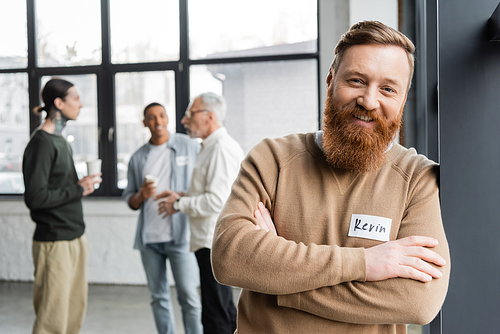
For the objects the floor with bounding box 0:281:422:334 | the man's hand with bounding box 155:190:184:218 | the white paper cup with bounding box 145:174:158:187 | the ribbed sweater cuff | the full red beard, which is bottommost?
the floor with bounding box 0:281:422:334

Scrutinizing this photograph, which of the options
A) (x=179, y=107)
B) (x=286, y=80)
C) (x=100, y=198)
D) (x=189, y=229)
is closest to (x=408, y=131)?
(x=286, y=80)

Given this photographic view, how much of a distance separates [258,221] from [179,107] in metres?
3.93

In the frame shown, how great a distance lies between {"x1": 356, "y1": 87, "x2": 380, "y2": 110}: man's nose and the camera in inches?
44.7

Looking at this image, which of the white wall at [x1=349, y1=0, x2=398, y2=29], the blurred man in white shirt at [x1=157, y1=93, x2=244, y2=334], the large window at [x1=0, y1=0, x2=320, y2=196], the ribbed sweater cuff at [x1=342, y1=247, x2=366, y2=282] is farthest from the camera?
the large window at [x1=0, y1=0, x2=320, y2=196]

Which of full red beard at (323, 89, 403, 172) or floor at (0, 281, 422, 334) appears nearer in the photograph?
full red beard at (323, 89, 403, 172)

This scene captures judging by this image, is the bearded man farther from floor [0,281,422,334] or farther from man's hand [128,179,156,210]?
floor [0,281,422,334]

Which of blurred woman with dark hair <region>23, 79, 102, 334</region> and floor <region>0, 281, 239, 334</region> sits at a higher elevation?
blurred woman with dark hair <region>23, 79, 102, 334</region>

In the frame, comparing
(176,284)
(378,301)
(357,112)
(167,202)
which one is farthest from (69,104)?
(378,301)

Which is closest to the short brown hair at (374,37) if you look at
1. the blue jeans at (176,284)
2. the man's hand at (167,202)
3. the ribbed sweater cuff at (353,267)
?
the ribbed sweater cuff at (353,267)

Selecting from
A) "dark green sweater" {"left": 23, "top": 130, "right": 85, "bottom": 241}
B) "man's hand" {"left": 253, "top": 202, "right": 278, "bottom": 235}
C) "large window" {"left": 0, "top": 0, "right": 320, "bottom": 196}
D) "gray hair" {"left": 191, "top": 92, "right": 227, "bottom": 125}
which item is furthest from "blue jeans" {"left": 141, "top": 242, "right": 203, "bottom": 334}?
"large window" {"left": 0, "top": 0, "right": 320, "bottom": 196}

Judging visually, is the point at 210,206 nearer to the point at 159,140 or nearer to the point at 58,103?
the point at 159,140

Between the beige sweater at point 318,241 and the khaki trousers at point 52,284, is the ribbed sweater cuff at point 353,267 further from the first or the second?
the khaki trousers at point 52,284

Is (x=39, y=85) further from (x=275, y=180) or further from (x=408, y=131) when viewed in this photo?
(x=275, y=180)

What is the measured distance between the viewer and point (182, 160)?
306 cm
